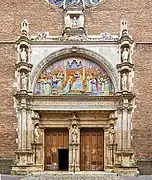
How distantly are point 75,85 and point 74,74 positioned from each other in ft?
1.37

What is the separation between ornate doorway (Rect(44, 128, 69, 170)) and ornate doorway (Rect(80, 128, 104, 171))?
2.17 ft

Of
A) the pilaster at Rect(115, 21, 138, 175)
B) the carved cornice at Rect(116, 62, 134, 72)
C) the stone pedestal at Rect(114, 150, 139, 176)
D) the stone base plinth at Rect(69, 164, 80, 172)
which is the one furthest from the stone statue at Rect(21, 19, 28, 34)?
the stone pedestal at Rect(114, 150, 139, 176)

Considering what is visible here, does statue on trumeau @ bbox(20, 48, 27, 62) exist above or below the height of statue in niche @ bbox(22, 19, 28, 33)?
below

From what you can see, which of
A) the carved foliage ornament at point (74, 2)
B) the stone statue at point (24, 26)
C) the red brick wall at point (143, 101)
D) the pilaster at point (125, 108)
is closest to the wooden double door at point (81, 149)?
the pilaster at point (125, 108)

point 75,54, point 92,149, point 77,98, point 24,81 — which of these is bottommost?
point 92,149

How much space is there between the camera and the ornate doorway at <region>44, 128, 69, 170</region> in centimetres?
1568

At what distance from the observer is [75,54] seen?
15766 millimetres

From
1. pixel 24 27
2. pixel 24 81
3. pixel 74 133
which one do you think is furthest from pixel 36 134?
pixel 24 27

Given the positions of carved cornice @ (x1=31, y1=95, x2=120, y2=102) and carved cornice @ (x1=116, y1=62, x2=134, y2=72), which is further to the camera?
carved cornice @ (x1=31, y1=95, x2=120, y2=102)

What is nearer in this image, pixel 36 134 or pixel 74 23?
pixel 36 134

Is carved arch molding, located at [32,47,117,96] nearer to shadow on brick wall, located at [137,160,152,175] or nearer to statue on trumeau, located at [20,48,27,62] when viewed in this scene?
statue on trumeau, located at [20,48,27,62]

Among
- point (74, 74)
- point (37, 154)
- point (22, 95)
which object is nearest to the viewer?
point (22, 95)

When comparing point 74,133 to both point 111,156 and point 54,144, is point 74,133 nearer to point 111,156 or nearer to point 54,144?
point 54,144

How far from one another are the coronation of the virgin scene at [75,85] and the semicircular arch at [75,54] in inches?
1.4
